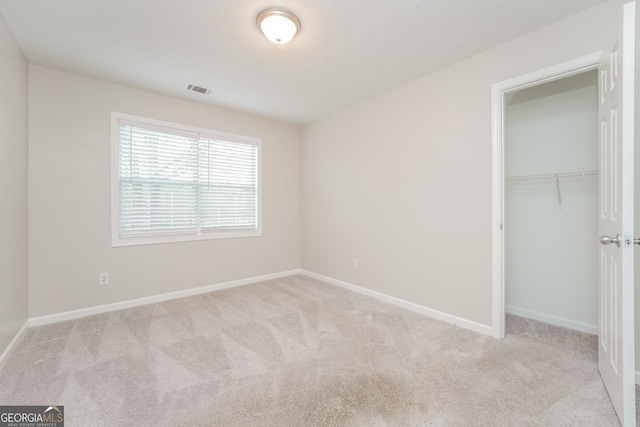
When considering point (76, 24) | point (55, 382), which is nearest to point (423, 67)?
point (76, 24)

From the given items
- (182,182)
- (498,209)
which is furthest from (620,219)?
(182,182)

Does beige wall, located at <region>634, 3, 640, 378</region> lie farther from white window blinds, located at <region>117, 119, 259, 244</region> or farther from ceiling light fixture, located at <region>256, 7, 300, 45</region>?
white window blinds, located at <region>117, 119, 259, 244</region>

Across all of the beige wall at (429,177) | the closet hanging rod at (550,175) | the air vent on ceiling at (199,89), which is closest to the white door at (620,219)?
the beige wall at (429,177)

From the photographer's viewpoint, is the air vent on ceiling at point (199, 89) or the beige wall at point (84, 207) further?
the air vent on ceiling at point (199, 89)

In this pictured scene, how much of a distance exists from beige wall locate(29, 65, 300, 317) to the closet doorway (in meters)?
3.61

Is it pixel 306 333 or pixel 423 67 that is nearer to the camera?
pixel 306 333

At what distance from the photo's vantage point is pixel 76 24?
2059 mm

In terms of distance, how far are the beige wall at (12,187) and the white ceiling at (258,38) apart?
29 cm

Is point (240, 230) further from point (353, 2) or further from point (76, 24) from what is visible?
point (353, 2)

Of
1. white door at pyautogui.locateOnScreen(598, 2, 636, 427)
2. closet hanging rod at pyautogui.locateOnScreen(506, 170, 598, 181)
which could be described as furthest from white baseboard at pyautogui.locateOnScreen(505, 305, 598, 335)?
closet hanging rod at pyautogui.locateOnScreen(506, 170, 598, 181)

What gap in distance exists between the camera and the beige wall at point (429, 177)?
7.51 feet

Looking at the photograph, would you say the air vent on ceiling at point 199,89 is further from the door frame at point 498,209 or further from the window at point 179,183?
the door frame at point 498,209

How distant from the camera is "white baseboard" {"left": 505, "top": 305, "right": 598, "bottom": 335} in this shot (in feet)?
8.02

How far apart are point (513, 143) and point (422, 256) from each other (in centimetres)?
154
